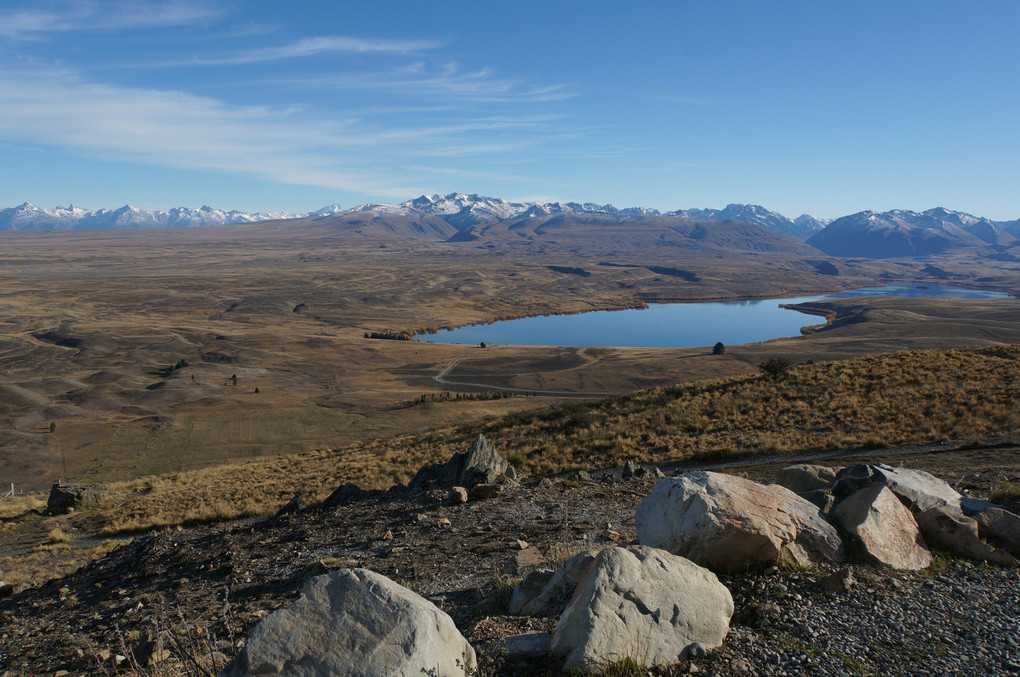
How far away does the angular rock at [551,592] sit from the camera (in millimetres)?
6387

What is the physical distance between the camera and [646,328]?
439 feet

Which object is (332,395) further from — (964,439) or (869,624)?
(869,624)

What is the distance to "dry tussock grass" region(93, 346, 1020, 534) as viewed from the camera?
18.3 m

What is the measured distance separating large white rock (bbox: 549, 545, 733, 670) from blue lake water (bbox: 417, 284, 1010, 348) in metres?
104

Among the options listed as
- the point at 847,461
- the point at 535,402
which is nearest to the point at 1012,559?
the point at 847,461

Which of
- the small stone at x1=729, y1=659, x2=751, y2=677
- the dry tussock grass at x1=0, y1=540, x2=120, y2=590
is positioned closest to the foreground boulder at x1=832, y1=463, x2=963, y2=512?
the small stone at x1=729, y1=659, x2=751, y2=677

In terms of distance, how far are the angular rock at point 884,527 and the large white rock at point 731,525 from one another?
38cm

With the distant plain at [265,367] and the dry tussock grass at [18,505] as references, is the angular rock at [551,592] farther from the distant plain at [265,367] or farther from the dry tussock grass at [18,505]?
the distant plain at [265,367]

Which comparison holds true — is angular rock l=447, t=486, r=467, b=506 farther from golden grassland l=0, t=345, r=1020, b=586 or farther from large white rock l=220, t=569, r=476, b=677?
large white rock l=220, t=569, r=476, b=677

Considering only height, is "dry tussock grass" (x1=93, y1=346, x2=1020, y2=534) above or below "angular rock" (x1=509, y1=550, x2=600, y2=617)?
below

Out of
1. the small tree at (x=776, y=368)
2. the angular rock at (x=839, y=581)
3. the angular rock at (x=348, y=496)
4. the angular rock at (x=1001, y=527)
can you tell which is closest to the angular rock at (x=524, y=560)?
the angular rock at (x=839, y=581)

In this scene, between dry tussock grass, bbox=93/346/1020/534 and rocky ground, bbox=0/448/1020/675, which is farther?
dry tussock grass, bbox=93/346/1020/534

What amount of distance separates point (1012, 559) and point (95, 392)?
76.0 meters

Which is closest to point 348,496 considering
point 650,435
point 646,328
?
point 650,435
